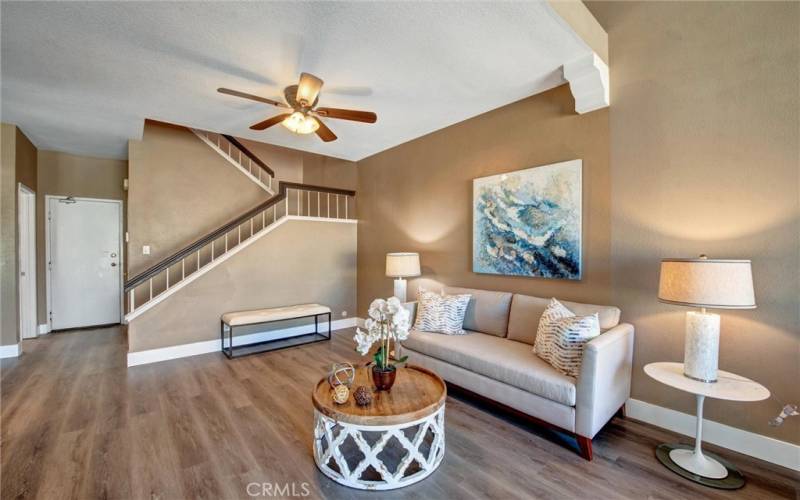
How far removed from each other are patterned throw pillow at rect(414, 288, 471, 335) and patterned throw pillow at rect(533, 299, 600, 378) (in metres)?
0.93

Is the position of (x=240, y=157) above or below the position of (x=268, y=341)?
above

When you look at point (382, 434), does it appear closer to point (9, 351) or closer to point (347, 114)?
point (347, 114)

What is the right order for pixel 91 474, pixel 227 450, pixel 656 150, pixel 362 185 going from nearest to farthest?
pixel 91 474 < pixel 227 450 < pixel 656 150 < pixel 362 185

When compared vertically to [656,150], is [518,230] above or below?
below

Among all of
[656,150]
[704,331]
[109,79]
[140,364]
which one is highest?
[109,79]

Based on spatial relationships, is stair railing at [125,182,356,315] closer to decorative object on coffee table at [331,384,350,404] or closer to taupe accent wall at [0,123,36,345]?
taupe accent wall at [0,123,36,345]

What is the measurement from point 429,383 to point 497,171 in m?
2.35

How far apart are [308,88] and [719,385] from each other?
3.39 metres

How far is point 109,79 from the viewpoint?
2.92m

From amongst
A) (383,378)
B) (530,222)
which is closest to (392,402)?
(383,378)

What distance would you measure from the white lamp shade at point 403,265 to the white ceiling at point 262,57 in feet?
5.38

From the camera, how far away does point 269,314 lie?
14.3ft

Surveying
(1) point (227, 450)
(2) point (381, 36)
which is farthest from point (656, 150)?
(1) point (227, 450)

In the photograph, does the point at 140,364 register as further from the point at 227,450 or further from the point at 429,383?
the point at 429,383
